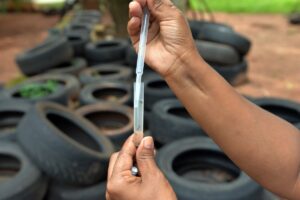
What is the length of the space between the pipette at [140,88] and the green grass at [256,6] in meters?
11.9

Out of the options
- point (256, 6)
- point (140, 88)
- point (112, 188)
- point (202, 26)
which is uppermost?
point (140, 88)

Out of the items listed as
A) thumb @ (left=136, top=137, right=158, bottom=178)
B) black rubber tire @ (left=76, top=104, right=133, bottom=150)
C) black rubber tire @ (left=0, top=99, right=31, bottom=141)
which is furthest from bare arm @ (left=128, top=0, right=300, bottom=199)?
black rubber tire @ (left=0, top=99, right=31, bottom=141)

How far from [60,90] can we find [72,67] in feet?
4.29

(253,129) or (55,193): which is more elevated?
(253,129)

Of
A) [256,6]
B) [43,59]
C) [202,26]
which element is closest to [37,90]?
[43,59]

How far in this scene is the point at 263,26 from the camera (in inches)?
428

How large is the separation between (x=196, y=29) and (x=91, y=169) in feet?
12.2

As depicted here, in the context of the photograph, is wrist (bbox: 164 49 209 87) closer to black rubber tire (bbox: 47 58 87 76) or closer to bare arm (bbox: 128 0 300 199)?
bare arm (bbox: 128 0 300 199)

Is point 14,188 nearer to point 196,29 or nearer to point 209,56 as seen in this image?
point 209,56

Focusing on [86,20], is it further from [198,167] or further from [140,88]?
[140,88]

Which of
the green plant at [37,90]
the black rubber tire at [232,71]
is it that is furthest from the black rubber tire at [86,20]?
the green plant at [37,90]

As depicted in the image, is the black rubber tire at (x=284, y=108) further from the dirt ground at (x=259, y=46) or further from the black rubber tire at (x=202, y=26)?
the black rubber tire at (x=202, y=26)

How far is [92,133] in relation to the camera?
11.7 ft

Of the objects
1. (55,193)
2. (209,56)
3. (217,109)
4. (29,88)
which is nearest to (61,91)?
(29,88)
